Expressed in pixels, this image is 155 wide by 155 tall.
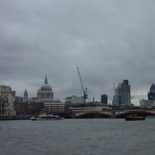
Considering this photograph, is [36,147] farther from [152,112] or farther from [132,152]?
[152,112]

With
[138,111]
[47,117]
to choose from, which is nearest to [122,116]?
[138,111]

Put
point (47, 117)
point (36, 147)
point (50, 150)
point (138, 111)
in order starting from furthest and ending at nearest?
point (138, 111) → point (47, 117) → point (36, 147) → point (50, 150)

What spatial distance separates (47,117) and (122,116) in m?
44.4

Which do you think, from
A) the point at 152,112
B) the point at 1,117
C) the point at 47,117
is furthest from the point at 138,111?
the point at 1,117

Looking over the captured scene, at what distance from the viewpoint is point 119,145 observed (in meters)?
43.3

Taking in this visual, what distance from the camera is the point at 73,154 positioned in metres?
36.5

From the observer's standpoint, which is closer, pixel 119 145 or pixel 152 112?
pixel 119 145

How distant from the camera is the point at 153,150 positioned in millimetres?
38500

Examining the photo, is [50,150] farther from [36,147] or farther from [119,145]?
[119,145]

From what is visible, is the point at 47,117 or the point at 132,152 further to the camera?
the point at 47,117

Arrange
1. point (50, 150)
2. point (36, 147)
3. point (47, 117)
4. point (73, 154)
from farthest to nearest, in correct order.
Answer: point (47, 117)
point (36, 147)
point (50, 150)
point (73, 154)

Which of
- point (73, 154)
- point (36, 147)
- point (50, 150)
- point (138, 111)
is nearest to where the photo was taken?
point (73, 154)

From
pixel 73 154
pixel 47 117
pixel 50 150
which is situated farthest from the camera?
pixel 47 117

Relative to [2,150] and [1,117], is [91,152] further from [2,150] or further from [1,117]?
[1,117]
